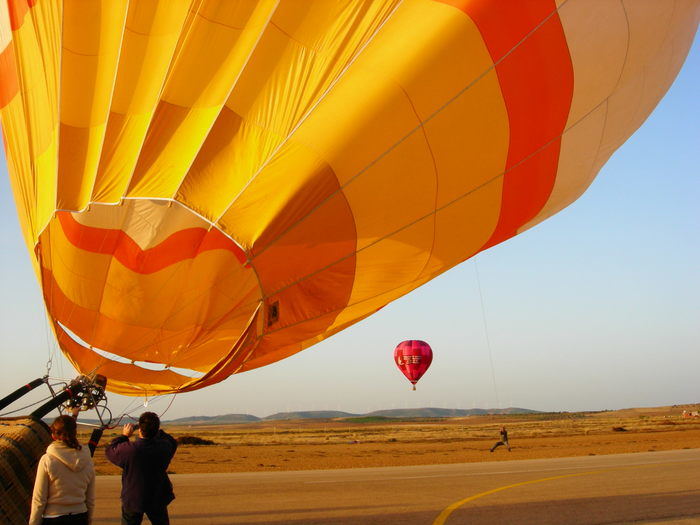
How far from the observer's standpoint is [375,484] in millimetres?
12250

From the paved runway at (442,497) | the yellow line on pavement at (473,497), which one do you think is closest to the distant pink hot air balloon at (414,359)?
the paved runway at (442,497)

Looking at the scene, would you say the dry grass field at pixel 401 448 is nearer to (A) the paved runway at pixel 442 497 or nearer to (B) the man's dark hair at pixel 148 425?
Answer: (A) the paved runway at pixel 442 497

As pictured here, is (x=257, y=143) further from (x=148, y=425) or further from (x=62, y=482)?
(x=62, y=482)

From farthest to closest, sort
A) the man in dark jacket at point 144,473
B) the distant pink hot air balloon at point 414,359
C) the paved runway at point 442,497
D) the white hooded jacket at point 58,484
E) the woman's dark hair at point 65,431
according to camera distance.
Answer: the distant pink hot air balloon at point 414,359
the paved runway at point 442,497
the man in dark jacket at point 144,473
the woman's dark hair at point 65,431
the white hooded jacket at point 58,484

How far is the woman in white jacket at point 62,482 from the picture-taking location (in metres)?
3.76

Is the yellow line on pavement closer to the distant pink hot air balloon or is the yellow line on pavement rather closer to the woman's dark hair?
the woman's dark hair

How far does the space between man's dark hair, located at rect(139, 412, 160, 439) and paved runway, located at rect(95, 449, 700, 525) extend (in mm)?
3594

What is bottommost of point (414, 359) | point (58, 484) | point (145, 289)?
point (58, 484)

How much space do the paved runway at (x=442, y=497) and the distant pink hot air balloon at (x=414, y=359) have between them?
30.9 ft

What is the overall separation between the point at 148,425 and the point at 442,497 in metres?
6.81

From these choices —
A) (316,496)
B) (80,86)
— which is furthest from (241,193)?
(316,496)

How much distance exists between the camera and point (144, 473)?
4566mm

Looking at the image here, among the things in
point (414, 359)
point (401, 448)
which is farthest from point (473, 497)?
point (401, 448)

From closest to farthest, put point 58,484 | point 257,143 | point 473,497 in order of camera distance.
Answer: point 58,484 < point 257,143 < point 473,497
